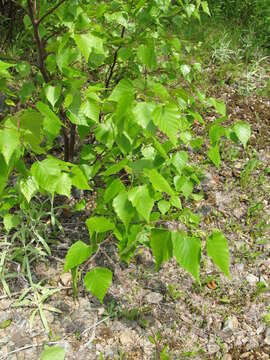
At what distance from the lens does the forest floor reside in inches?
76.1

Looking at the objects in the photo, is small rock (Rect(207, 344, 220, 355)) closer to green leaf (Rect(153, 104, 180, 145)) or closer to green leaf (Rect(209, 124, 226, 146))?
green leaf (Rect(209, 124, 226, 146))

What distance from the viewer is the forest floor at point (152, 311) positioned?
6.34ft

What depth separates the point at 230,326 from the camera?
6.92 ft

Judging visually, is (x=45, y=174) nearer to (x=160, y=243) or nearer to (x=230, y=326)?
(x=160, y=243)

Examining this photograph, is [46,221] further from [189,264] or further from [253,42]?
[253,42]

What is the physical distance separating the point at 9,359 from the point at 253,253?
1.61m

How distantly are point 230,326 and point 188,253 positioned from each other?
1.10 metres

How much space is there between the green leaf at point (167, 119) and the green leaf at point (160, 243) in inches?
13.0

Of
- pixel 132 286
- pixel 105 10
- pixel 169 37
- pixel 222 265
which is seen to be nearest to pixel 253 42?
pixel 169 37

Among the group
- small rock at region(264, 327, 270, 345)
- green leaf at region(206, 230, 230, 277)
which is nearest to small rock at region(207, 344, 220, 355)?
small rock at region(264, 327, 270, 345)

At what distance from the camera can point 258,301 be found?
7.45ft

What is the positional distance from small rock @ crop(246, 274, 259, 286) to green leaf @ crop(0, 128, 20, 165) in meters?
1.81

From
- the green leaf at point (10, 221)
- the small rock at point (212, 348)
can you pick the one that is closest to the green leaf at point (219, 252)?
the small rock at point (212, 348)

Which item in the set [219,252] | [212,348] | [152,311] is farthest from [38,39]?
[212,348]
